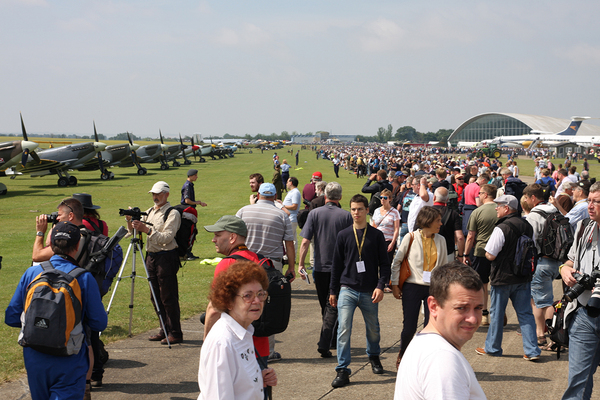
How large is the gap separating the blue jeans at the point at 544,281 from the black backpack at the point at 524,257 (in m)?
0.49

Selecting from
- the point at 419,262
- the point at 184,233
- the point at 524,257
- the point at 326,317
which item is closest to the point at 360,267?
the point at 419,262

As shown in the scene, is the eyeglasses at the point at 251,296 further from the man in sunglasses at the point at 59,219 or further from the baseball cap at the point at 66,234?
the man in sunglasses at the point at 59,219

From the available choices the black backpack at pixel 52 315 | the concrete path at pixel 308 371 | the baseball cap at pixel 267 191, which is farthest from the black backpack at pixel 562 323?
the black backpack at pixel 52 315

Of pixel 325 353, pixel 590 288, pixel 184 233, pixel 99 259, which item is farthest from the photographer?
pixel 184 233

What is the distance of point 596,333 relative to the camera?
387 centimetres

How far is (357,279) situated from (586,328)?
7.28 ft

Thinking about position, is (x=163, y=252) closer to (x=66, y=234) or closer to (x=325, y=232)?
(x=325, y=232)

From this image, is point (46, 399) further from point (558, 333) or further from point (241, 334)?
point (558, 333)

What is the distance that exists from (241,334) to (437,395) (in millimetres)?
997

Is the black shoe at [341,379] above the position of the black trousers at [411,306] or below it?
below

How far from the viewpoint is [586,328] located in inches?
154

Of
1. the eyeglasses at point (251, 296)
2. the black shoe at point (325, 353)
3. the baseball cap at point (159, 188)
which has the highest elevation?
the baseball cap at point (159, 188)

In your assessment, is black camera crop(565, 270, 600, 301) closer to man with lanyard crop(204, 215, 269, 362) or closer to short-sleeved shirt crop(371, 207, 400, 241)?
man with lanyard crop(204, 215, 269, 362)

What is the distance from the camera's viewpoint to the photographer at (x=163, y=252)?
6191 mm
